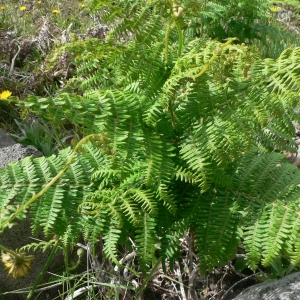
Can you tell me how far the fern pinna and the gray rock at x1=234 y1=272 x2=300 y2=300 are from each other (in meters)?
0.28

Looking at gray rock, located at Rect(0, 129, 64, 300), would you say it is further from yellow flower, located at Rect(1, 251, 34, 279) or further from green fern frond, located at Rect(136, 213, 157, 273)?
green fern frond, located at Rect(136, 213, 157, 273)

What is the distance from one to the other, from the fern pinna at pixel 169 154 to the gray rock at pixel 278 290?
278 millimetres

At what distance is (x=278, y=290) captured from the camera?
6.30 ft

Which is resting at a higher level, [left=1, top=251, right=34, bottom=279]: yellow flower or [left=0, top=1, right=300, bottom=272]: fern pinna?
[left=0, top=1, right=300, bottom=272]: fern pinna

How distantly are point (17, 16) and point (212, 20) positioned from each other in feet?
8.79

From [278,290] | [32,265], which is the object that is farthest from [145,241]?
[32,265]

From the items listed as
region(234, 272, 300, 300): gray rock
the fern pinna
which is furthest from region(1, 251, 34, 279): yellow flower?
region(234, 272, 300, 300): gray rock

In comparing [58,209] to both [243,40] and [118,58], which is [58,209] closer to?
[118,58]

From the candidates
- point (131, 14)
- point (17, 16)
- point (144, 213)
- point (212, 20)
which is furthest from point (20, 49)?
point (144, 213)

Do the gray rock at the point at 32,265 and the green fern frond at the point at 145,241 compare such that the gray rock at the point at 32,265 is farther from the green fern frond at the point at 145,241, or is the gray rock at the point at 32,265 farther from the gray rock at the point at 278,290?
the gray rock at the point at 278,290

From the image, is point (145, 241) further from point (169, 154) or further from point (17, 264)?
point (17, 264)

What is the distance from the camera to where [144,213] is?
1755 mm

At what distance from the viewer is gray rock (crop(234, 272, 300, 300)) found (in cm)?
186

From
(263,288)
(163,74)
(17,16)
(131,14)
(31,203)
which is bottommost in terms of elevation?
(17,16)
